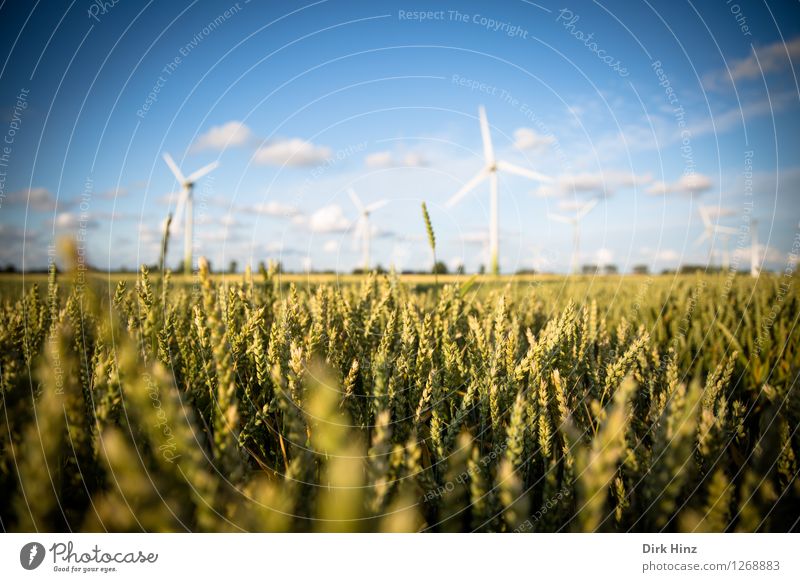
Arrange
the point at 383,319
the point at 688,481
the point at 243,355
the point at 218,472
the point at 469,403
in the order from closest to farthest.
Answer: the point at 218,472, the point at 688,481, the point at 469,403, the point at 243,355, the point at 383,319

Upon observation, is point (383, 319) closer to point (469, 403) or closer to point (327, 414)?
point (469, 403)

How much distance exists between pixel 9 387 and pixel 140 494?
0.73m

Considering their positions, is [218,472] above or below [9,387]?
below

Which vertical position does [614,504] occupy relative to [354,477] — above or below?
below

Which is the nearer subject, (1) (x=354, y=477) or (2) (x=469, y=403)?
(1) (x=354, y=477)

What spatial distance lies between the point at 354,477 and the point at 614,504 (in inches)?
28.7

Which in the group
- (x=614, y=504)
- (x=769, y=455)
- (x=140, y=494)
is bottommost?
(x=614, y=504)

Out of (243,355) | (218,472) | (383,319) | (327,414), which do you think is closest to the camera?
(327,414)

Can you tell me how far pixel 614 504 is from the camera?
3.14 feet
